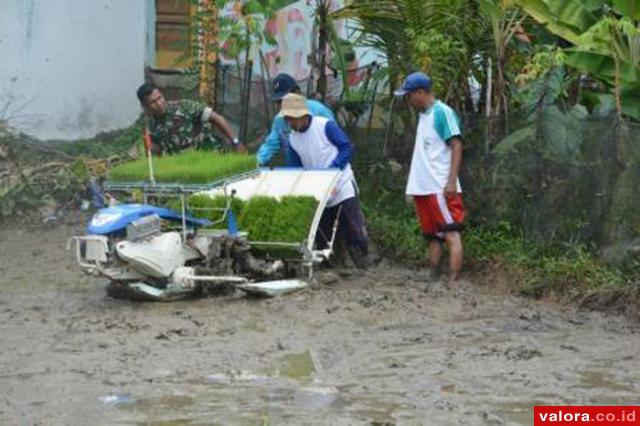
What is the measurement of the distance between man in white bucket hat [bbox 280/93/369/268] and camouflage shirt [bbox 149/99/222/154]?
0.84 m

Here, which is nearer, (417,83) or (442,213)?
(417,83)

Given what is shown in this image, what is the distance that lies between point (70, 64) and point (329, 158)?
17.1 feet

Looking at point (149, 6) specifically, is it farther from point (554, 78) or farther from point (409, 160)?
point (554, 78)

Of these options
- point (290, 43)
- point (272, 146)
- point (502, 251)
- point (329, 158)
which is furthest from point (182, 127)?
point (290, 43)

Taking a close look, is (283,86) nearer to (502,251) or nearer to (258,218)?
(258,218)

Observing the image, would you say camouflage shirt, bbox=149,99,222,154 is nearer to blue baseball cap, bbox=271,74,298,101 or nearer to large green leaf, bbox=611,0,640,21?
blue baseball cap, bbox=271,74,298,101

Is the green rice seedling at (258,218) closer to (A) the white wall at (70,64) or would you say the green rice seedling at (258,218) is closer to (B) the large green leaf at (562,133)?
(B) the large green leaf at (562,133)

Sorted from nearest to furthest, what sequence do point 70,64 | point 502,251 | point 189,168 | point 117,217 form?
point 117,217, point 189,168, point 502,251, point 70,64

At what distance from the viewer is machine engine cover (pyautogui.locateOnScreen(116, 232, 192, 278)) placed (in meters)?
9.80

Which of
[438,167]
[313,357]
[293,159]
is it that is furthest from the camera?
[293,159]

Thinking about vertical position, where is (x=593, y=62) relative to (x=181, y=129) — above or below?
above

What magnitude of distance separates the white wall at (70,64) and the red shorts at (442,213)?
5.88 metres

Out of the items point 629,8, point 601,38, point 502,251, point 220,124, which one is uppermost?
point 629,8

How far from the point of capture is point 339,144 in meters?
11.5
